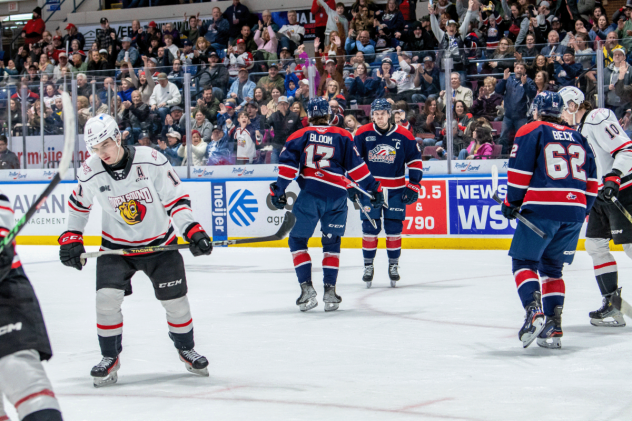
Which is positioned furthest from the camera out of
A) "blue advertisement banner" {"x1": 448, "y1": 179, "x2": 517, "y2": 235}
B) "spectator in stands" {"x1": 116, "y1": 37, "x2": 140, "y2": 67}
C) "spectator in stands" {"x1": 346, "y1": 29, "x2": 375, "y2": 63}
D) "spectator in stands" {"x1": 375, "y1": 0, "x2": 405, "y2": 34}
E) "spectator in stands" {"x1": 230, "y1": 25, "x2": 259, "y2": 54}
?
"spectator in stands" {"x1": 116, "y1": 37, "x2": 140, "y2": 67}

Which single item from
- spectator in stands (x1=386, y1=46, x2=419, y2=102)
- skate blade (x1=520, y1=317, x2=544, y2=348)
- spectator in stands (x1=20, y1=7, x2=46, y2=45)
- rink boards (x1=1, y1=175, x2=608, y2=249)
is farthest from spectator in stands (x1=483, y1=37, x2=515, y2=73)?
spectator in stands (x1=20, y1=7, x2=46, y2=45)

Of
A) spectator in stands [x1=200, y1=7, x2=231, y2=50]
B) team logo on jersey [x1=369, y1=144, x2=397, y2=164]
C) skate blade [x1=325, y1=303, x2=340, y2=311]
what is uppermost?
spectator in stands [x1=200, y1=7, x2=231, y2=50]

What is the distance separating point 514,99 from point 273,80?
2.78m

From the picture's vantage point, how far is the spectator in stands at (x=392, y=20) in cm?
1177

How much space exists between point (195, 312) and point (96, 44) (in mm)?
9986

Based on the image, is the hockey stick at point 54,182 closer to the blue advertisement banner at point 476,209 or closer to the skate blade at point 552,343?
the skate blade at point 552,343

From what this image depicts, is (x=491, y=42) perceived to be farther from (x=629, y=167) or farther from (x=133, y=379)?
(x=133, y=379)

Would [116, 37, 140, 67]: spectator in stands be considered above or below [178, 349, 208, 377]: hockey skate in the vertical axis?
above

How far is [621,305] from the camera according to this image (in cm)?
458

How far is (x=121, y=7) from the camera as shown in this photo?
1642 cm

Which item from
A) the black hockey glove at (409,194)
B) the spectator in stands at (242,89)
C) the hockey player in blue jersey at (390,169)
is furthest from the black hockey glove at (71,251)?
the spectator in stands at (242,89)

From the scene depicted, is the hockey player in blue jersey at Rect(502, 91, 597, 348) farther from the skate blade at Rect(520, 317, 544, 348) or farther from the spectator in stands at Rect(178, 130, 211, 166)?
the spectator in stands at Rect(178, 130, 211, 166)

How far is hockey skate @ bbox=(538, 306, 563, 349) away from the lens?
405 centimetres

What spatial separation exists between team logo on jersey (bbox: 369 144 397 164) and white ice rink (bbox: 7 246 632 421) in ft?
A: 3.37
